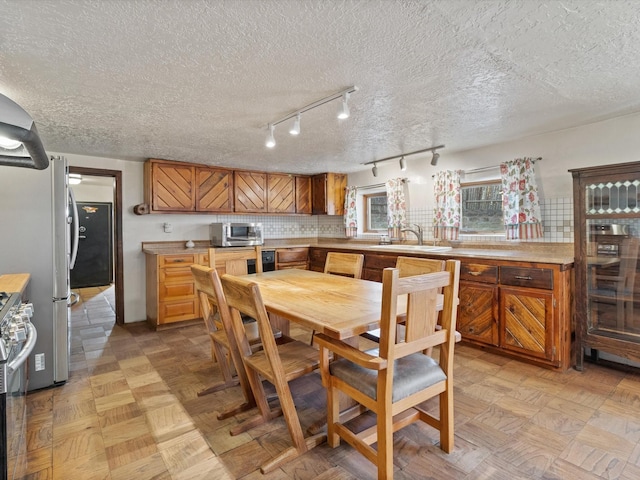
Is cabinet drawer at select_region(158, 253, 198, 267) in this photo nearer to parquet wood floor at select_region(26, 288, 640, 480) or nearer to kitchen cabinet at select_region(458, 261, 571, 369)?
parquet wood floor at select_region(26, 288, 640, 480)

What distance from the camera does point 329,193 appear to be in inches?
205

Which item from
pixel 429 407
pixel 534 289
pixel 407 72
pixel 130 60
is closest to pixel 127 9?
pixel 130 60

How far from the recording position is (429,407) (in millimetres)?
2105

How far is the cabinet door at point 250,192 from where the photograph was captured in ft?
15.6

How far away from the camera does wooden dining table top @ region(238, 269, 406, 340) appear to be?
1468mm

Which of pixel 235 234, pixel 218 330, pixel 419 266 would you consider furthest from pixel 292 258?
pixel 419 266

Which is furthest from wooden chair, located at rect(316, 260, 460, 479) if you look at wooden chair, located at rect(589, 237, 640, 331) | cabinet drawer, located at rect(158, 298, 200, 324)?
cabinet drawer, located at rect(158, 298, 200, 324)

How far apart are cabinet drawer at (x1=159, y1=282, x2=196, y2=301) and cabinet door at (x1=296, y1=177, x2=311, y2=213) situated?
6.91ft

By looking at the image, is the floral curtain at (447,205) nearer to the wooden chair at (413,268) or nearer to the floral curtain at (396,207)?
the floral curtain at (396,207)

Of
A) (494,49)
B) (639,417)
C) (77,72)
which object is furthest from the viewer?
(639,417)

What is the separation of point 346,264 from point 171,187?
102 inches

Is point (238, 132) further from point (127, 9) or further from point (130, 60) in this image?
point (127, 9)

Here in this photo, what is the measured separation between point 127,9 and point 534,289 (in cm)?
316

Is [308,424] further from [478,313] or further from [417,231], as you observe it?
[417,231]
